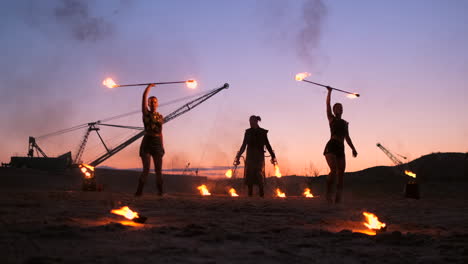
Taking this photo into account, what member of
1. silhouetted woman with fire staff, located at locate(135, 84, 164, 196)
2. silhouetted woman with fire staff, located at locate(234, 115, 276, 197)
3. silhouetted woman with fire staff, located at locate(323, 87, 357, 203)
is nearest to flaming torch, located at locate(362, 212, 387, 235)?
silhouetted woman with fire staff, located at locate(323, 87, 357, 203)

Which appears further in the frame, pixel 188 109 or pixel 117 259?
pixel 188 109

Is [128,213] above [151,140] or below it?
below

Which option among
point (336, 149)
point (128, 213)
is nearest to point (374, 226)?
point (128, 213)

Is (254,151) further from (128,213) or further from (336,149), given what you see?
(128,213)

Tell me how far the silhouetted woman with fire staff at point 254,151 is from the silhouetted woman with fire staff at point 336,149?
2.35 m

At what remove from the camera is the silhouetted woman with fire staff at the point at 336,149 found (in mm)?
9445

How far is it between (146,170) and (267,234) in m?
5.06

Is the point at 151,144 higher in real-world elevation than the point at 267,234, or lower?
higher

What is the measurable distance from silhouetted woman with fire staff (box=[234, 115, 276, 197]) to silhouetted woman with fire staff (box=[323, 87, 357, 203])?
7.70 feet

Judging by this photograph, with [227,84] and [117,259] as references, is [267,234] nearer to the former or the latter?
[117,259]

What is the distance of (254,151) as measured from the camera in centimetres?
1162

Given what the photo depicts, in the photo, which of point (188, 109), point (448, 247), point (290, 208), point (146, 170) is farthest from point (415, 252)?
point (188, 109)

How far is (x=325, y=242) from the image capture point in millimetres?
4406

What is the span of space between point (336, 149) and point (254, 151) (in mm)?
2761
